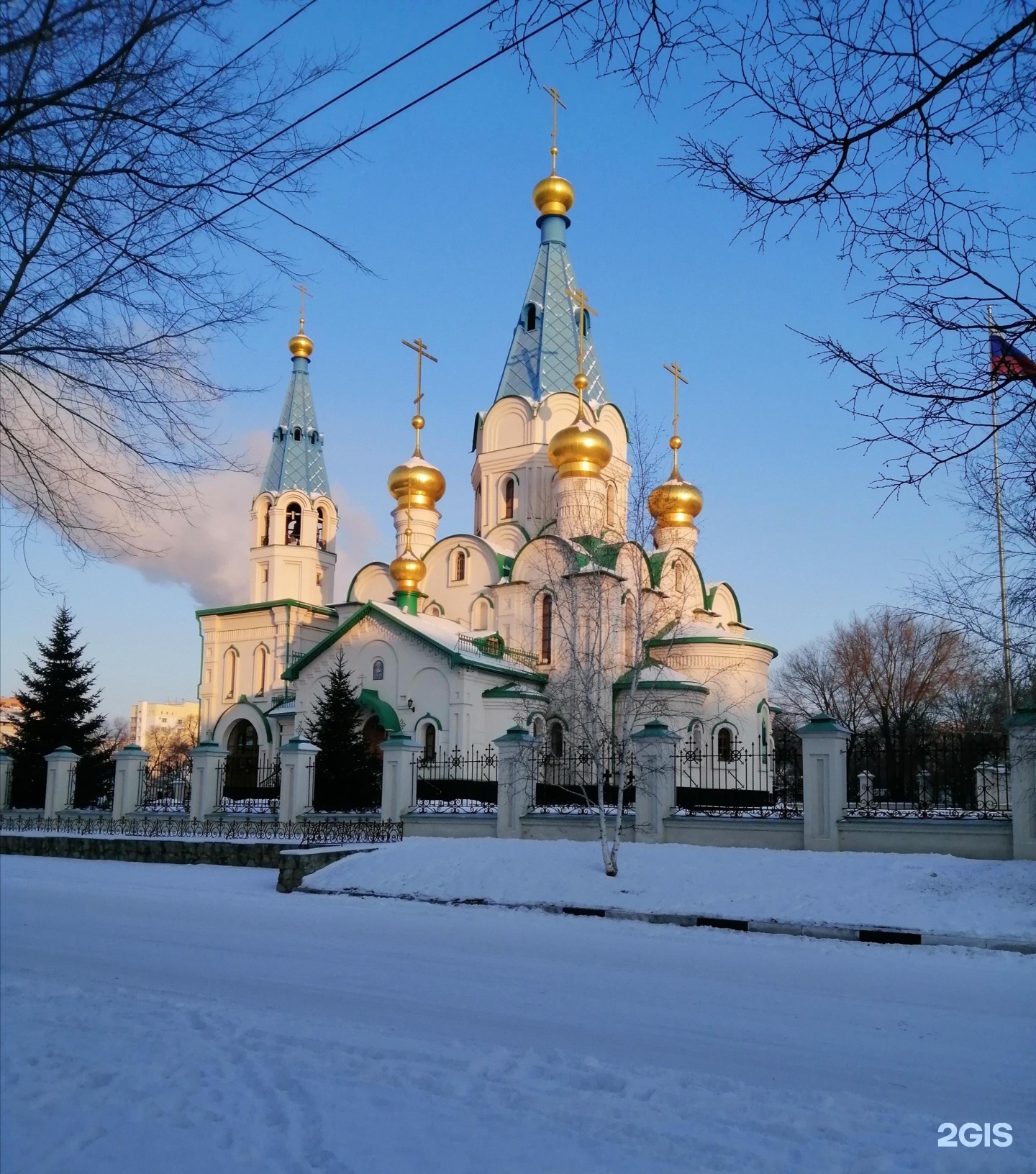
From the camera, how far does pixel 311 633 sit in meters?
35.6

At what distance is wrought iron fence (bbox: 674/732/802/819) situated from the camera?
13570 mm

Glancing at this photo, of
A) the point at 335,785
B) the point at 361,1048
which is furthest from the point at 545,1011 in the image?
the point at 335,785

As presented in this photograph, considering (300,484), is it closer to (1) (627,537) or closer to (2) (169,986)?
(1) (627,537)

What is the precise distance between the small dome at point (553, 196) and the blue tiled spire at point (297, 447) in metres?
9.70

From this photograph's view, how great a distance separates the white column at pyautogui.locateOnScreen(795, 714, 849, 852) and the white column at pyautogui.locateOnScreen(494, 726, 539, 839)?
392 cm

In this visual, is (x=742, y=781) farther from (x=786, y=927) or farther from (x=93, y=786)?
(x=786, y=927)

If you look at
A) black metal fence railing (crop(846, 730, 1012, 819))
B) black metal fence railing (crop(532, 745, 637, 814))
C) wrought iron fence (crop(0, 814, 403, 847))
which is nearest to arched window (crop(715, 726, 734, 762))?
black metal fence railing (crop(532, 745, 637, 814))

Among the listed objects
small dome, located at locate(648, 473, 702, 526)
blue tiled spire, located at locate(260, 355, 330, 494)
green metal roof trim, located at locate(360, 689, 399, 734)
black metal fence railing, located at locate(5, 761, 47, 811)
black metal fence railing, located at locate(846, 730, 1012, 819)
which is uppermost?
blue tiled spire, located at locate(260, 355, 330, 494)

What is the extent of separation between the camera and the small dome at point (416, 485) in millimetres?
34062

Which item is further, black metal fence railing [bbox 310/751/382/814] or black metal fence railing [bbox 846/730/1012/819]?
black metal fence railing [bbox 310/751/382/814]

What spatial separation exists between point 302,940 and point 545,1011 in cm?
316

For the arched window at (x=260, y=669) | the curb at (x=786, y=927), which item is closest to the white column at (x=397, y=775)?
the curb at (x=786, y=927)

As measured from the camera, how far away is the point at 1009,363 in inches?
171

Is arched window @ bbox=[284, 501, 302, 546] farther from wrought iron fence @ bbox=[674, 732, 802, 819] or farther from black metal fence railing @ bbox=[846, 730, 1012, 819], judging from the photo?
black metal fence railing @ bbox=[846, 730, 1012, 819]
